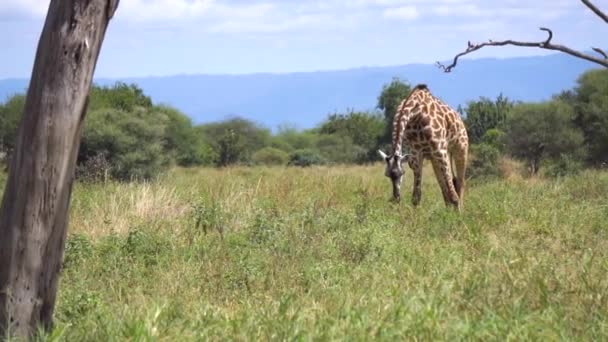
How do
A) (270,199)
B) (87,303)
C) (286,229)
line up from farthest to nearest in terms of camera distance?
(270,199)
(286,229)
(87,303)

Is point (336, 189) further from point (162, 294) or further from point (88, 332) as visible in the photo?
point (88, 332)

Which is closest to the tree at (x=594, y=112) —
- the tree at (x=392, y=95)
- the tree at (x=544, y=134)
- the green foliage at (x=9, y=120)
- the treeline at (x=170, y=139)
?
the tree at (x=544, y=134)

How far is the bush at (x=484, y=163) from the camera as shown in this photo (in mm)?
22578

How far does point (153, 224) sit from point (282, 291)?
3.40 m

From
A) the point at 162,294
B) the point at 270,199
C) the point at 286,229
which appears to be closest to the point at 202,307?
the point at 162,294

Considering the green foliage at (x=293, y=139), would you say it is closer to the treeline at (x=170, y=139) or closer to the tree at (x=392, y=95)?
the treeline at (x=170, y=139)

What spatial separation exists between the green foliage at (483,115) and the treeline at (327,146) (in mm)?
50

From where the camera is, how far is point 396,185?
483 inches

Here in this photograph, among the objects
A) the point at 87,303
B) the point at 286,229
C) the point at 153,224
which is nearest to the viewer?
the point at 87,303

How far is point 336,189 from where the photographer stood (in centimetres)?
1421

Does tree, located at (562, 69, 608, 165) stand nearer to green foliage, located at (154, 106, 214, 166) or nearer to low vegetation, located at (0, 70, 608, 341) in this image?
low vegetation, located at (0, 70, 608, 341)

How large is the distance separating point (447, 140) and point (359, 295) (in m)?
7.68

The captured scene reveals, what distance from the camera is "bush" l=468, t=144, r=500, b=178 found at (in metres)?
22.6

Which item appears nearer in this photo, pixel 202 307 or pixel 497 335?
pixel 497 335
